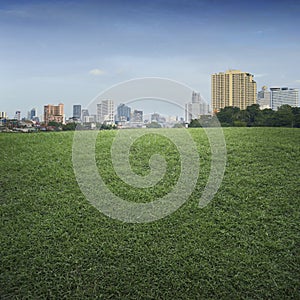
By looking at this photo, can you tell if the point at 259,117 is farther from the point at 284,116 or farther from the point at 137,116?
the point at 137,116

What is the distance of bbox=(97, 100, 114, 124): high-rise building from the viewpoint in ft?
13.9

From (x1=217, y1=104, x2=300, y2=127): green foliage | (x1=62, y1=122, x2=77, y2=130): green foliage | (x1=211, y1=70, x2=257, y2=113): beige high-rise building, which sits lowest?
(x1=62, y1=122, x2=77, y2=130): green foliage

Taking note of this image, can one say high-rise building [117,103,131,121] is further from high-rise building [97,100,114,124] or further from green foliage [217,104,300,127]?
green foliage [217,104,300,127]

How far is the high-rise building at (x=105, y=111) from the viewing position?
4.24m

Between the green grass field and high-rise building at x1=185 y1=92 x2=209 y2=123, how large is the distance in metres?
0.73

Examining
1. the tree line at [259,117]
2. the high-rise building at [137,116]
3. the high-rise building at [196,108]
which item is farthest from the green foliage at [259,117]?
the high-rise building at [137,116]

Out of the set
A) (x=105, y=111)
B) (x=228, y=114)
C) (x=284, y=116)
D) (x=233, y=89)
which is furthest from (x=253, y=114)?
(x=105, y=111)

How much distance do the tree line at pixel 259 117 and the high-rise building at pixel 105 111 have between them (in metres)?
4.39

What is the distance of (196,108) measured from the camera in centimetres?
488

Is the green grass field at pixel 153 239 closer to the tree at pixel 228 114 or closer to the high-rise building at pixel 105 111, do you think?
the high-rise building at pixel 105 111

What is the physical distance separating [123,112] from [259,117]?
5.67 m

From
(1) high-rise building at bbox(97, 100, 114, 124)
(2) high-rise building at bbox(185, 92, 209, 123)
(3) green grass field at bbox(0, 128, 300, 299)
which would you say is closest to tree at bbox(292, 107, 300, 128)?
(3) green grass field at bbox(0, 128, 300, 299)

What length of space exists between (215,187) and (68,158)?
2.30 m

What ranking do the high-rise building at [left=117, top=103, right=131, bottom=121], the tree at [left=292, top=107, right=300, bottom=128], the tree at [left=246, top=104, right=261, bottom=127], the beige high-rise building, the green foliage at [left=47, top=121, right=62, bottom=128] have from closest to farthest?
the high-rise building at [left=117, top=103, right=131, bottom=121] → the green foliage at [left=47, top=121, right=62, bottom=128] → the tree at [left=292, top=107, right=300, bottom=128] → the tree at [left=246, top=104, right=261, bottom=127] → the beige high-rise building
